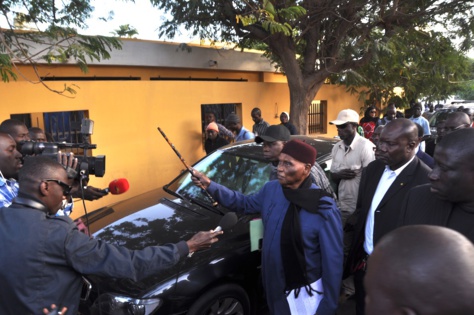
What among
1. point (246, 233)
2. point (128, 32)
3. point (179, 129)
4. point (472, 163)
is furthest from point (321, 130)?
point (472, 163)

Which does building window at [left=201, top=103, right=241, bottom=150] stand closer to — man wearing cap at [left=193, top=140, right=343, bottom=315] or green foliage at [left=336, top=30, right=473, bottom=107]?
green foliage at [left=336, top=30, right=473, bottom=107]

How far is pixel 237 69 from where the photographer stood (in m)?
10.8

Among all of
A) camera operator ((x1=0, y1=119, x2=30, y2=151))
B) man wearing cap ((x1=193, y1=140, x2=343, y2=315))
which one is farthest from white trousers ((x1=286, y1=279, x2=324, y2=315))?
camera operator ((x1=0, y1=119, x2=30, y2=151))

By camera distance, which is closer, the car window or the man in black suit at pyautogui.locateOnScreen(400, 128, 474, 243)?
the man in black suit at pyautogui.locateOnScreen(400, 128, 474, 243)

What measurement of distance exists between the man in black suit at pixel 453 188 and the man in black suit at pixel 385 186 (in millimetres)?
627

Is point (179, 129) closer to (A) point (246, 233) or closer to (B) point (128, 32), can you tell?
(A) point (246, 233)

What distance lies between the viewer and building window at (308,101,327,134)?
487 inches

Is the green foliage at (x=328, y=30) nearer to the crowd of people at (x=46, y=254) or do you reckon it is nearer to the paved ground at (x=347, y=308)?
the paved ground at (x=347, y=308)

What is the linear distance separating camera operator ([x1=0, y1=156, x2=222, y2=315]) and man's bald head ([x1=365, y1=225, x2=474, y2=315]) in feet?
4.06

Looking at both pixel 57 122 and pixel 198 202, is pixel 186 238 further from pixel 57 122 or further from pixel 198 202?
pixel 57 122

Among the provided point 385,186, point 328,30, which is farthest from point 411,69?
point 385,186

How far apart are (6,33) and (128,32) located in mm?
10008

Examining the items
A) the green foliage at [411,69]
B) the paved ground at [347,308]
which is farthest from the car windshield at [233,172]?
the green foliage at [411,69]

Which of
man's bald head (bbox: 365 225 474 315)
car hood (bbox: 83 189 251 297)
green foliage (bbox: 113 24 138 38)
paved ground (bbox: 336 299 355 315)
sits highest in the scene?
green foliage (bbox: 113 24 138 38)
